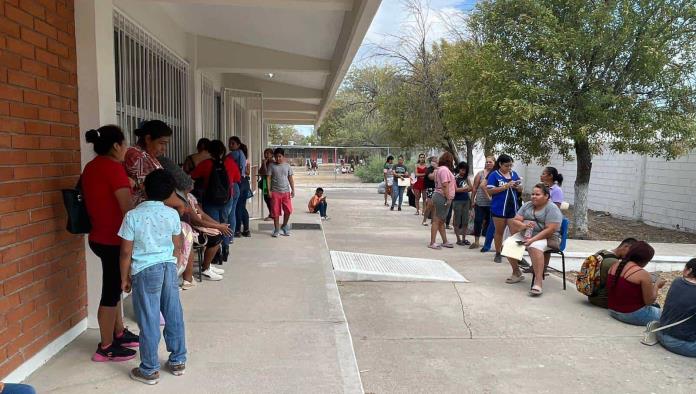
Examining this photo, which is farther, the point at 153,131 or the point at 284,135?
the point at 284,135

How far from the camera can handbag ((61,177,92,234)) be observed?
3281 millimetres

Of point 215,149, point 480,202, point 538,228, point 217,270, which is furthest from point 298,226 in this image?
point 538,228

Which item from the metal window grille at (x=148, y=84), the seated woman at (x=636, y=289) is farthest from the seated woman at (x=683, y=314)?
the metal window grille at (x=148, y=84)

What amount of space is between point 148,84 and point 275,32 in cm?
227

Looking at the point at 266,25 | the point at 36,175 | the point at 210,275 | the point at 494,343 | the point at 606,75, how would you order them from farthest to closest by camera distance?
the point at 606,75
the point at 266,25
the point at 210,275
the point at 494,343
the point at 36,175

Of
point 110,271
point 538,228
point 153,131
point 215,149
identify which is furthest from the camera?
point 538,228

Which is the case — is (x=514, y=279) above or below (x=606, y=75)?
below

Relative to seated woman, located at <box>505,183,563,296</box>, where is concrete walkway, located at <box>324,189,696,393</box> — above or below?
below

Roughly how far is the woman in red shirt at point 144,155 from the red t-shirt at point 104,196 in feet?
1.31

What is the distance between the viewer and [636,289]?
201 inches

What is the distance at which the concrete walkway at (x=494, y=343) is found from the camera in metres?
3.88

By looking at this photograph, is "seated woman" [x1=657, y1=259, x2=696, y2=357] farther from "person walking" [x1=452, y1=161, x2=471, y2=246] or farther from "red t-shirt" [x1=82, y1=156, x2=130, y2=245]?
"person walking" [x1=452, y1=161, x2=471, y2=246]

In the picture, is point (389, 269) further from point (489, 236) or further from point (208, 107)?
point (208, 107)

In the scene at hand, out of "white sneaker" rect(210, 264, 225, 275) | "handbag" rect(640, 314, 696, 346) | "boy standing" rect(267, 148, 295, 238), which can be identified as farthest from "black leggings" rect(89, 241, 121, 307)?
"boy standing" rect(267, 148, 295, 238)
